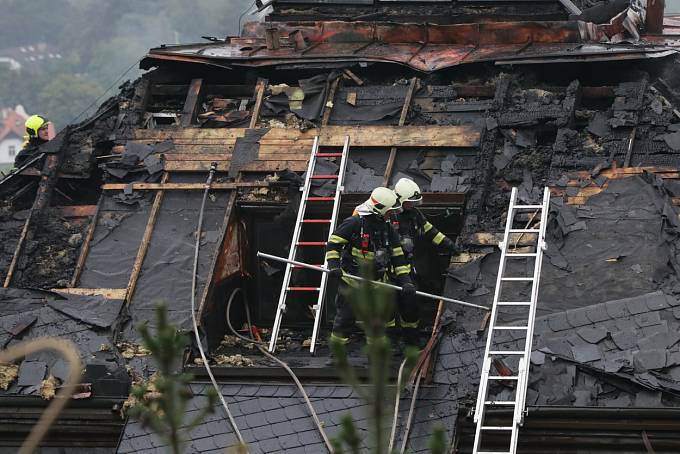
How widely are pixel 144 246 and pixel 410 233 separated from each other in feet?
9.45

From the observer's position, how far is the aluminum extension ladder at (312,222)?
1301 centimetres

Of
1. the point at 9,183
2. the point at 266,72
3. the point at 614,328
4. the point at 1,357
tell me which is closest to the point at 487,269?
the point at 614,328

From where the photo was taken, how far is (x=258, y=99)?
607 inches

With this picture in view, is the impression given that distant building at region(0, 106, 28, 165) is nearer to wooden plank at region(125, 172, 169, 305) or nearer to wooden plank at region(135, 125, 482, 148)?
wooden plank at region(135, 125, 482, 148)

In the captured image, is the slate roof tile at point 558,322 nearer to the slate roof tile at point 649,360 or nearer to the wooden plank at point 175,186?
the slate roof tile at point 649,360

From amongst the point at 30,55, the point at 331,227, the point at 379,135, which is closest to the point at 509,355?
the point at 331,227

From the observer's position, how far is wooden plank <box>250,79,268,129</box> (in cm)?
1516

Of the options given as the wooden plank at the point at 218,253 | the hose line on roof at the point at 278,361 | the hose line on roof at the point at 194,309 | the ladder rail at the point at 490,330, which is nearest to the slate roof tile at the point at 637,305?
the ladder rail at the point at 490,330

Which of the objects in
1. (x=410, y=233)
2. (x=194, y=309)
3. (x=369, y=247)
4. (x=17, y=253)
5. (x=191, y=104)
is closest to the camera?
(x=369, y=247)

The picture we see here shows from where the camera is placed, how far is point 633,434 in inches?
448

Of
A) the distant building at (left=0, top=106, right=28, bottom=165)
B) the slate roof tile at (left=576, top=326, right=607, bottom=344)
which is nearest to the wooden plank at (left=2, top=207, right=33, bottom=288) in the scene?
the slate roof tile at (left=576, top=326, right=607, bottom=344)

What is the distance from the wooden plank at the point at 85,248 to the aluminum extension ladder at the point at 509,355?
436 cm

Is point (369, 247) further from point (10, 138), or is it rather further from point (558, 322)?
point (10, 138)

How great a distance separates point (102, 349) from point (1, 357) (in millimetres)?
5924
